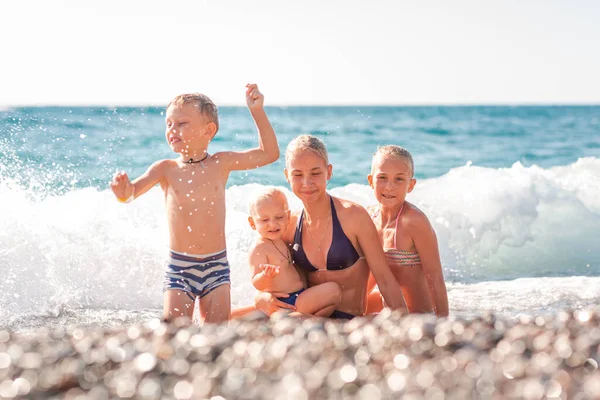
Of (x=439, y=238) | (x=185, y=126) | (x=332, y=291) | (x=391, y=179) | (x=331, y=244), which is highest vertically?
(x=185, y=126)

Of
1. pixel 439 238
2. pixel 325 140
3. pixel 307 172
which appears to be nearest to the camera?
pixel 307 172

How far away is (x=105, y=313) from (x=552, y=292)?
4.36m

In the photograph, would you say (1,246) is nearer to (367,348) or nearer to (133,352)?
(133,352)

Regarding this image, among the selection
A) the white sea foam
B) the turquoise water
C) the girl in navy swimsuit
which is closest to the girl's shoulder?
the girl in navy swimsuit

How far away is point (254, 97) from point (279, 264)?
45.3 inches

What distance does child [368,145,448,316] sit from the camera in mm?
5199

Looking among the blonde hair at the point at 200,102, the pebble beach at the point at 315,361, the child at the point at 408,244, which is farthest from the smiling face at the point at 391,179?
the pebble beach at the point at 315,361

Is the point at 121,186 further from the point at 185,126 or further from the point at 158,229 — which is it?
Answer: the point at 158,229

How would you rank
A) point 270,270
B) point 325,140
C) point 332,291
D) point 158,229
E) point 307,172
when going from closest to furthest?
Answer: point 270,270
point 332,291
point 307,172
point 158,229
point 325,140

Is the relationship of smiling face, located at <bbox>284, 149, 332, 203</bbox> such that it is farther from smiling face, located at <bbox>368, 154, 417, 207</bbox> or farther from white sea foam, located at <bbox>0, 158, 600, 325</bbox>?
white sea foam, located at <bbox>0, 158, 600, 325</bbox>

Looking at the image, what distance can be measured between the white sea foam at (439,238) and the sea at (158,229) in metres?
0.02

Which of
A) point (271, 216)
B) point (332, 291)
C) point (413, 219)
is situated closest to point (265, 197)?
point (271, 216)

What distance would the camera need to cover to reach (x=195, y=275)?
199 inches

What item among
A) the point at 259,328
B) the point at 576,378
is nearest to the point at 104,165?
the point at 259,328
